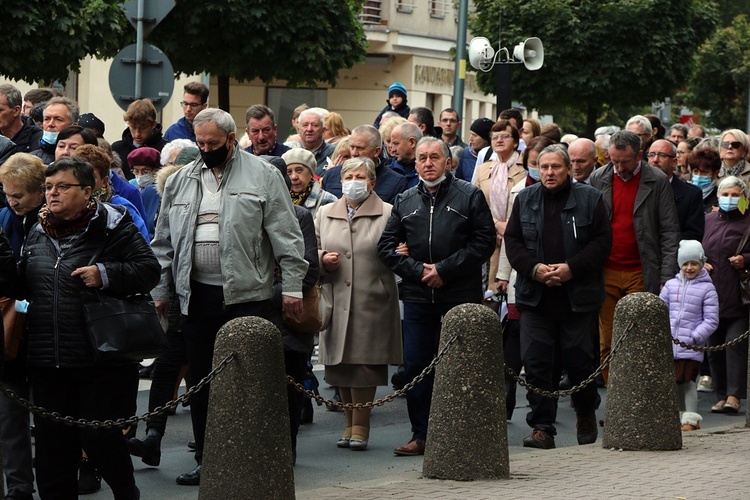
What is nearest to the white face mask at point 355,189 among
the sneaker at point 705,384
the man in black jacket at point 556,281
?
the man in black jacket at point 556,281

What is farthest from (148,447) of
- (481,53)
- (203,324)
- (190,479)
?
(481,53)

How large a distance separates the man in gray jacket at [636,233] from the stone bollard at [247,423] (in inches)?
189

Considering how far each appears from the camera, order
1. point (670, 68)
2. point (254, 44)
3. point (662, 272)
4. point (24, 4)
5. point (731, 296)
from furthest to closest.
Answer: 1. point (670, 68)
2. point (254, 44)
3. point (24, 4)
4. point (731, 296)
5. point (662, 272)

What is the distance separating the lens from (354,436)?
34.7 ft

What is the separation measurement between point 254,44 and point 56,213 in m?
19.4

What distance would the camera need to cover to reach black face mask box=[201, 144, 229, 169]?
8703 millimetres

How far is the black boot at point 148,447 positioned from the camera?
9.54 metres

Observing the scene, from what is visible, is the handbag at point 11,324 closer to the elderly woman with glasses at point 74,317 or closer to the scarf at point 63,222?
the elderly woman with glasses at point 74,317

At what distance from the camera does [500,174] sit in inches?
512

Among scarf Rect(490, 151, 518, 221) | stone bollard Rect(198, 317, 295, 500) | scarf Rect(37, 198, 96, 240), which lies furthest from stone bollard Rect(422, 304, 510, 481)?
scarf Rect(490, 151, 518, 221)

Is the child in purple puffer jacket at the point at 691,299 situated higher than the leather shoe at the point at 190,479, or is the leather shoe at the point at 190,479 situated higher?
the child in purple puffer jacket at the point at 691,299

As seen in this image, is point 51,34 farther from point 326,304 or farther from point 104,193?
point 104,193

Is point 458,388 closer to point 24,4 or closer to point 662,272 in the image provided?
point 662,272

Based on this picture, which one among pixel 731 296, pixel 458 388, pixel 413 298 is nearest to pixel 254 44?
pixel 731 296
